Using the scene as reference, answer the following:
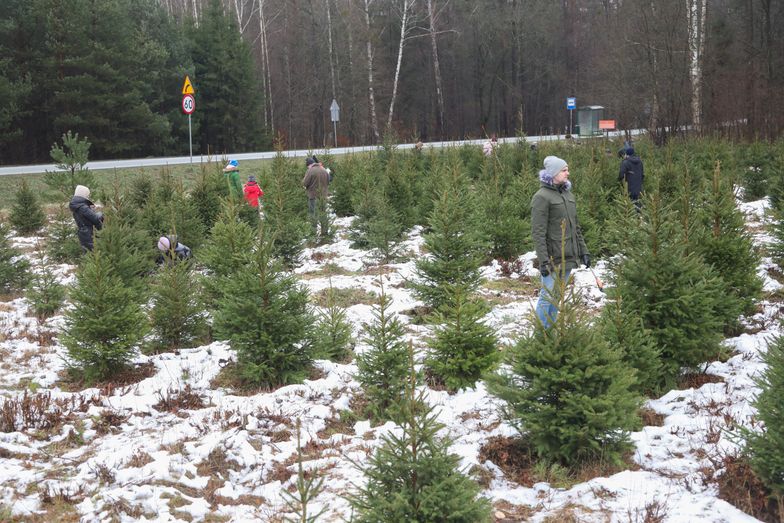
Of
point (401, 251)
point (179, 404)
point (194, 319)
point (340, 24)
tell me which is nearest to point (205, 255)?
point (194, 319)

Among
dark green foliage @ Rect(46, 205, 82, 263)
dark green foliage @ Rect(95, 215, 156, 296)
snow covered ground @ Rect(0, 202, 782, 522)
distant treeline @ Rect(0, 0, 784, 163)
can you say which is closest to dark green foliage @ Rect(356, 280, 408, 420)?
snow covered ground @ Rect(0, 202, 782, 522)

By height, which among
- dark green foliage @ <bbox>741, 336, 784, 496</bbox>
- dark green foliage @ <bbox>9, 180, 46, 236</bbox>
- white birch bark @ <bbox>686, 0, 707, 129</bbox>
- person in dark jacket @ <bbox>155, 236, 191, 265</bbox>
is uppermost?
white birch bark @ <bbox>686, 0, 707, 129</bbox>

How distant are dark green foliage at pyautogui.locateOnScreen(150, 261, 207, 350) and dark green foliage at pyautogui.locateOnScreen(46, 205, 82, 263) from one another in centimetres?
557

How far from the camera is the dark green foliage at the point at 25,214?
53.6 ft

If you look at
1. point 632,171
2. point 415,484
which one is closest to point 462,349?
point 415,484

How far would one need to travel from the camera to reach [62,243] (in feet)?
45.3

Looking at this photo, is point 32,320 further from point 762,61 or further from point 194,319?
point 762,61

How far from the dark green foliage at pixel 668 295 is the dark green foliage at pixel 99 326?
17.2ft

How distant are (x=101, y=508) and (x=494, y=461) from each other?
9.63 ft

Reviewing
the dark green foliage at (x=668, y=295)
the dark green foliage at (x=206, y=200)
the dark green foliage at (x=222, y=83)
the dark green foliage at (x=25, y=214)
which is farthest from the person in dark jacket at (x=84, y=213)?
the dark green foliage at (x=222, y=83)

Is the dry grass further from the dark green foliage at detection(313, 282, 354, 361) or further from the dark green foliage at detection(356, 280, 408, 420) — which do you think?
the dark green foliage at detection(313, 282, 354, 361)

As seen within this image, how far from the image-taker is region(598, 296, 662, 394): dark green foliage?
610 cm

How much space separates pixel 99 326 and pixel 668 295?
582cm

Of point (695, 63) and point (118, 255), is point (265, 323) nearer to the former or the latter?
point (118, 255)
